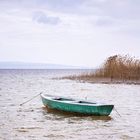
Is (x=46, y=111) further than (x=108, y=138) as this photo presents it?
Yes

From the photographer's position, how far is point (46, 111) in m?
24.3

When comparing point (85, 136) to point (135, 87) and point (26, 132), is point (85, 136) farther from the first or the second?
point (135, 87)

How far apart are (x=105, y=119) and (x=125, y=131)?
332cm

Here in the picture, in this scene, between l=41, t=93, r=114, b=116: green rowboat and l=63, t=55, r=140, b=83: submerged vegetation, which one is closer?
l=41, t=93, r=114, b=116: green rowboat

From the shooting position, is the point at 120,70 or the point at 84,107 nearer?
the point at 84,107

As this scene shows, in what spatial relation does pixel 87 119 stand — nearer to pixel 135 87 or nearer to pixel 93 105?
pixel 93 105

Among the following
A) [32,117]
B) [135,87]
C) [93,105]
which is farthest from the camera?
[135,87]

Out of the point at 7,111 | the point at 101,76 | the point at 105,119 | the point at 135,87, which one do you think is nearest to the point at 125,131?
the point at 105,119

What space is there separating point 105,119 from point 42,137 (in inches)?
221

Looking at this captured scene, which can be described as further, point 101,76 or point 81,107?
point 101,76

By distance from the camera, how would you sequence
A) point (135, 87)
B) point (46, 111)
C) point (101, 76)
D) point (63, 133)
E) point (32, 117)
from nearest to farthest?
1. point (63, 133)
2. point (32, 117)
3. point (46, 111)
4. point (135, 87)
5. point (101, 76)

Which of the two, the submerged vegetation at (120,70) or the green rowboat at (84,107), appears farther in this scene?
the submerged vegetation at (120,70)

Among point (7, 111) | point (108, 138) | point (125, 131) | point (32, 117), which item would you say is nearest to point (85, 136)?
point (108, 138)

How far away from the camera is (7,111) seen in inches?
986
